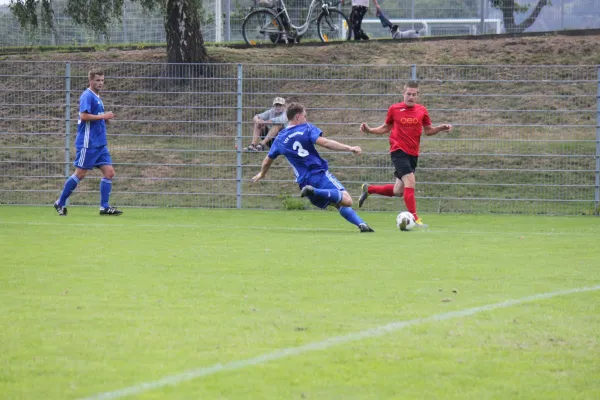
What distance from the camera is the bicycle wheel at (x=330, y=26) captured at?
81.7 feet

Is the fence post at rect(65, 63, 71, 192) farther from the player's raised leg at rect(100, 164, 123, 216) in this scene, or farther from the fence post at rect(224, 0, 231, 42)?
the fence post at rect(224, 0, 231, 42)

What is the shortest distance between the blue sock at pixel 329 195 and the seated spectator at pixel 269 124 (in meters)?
5.07

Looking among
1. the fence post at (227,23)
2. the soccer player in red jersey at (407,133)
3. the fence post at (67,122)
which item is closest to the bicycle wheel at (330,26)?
the fence post at (227,23)

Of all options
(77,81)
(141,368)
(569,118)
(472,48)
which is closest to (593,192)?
(569,118)

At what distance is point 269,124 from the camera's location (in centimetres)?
1806

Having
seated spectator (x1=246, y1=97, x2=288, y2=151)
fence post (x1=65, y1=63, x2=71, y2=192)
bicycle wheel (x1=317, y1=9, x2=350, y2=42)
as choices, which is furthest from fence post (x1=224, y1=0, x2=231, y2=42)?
fence post (x1=65, y1=63, x2=71, y2=192)

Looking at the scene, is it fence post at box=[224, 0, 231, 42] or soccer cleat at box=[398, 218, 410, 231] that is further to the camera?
fence post at box=[224, 0, 231, 42]

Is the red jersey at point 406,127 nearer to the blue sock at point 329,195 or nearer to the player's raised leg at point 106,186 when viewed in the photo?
the blue sock at point 329,195

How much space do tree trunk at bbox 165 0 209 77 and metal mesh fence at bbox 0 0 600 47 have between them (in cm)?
398

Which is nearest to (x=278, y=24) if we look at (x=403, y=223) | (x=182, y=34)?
(x=182, y=34)

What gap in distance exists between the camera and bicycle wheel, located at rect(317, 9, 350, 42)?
24916mm

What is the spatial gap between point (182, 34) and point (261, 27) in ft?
9.78

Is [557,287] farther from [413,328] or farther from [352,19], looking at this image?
[352,19]

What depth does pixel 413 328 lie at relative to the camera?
232 inches
